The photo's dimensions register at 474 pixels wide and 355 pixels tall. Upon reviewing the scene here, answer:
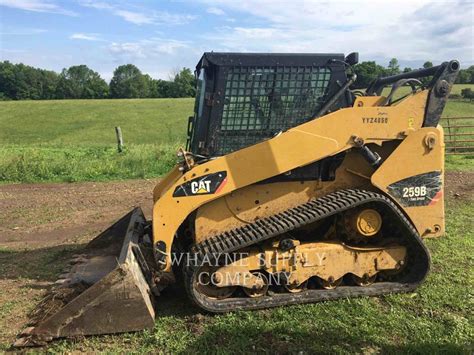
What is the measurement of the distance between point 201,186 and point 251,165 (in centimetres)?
53

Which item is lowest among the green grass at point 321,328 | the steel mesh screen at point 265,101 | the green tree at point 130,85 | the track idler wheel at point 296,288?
the green grass at point 321,328

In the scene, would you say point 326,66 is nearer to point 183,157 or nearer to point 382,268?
point 183,157

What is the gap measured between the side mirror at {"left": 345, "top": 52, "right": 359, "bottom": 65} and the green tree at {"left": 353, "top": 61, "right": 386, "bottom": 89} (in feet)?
1.69

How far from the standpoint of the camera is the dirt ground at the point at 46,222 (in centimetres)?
505

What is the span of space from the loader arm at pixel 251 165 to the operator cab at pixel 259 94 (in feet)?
1.24

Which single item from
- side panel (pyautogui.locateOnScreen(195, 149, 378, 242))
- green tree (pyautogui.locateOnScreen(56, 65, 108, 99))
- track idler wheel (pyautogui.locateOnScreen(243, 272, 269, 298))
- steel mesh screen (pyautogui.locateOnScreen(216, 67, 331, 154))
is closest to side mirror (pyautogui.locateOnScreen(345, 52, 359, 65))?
steel mesh screen (pyautogui.locateOnScreen(216, 67, 331, 154))

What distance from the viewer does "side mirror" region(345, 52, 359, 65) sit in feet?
15.3

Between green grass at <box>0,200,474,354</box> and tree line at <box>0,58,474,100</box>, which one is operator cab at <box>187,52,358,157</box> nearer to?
green grass at <box>0,200,474,354</box>

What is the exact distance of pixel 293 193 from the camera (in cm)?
471

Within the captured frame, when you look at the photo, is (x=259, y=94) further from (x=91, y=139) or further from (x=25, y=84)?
(x=25, y=84)

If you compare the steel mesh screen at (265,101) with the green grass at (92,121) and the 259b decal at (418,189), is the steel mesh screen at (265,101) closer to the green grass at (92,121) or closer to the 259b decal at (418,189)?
the 259b decal at (418,189)

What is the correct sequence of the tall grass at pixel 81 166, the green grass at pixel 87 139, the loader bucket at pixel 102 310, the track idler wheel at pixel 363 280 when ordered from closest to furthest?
the loader bucket at pixel 102 310
the track idler wheel at pixel 363 280
the tall grass at pixel 81 166
the green grass at pixel 87 139

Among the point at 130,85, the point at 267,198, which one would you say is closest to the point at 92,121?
the point at 267,198

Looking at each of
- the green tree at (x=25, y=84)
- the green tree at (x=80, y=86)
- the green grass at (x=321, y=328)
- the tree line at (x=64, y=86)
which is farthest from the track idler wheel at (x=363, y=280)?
the green tree at (x=25, y=84)
